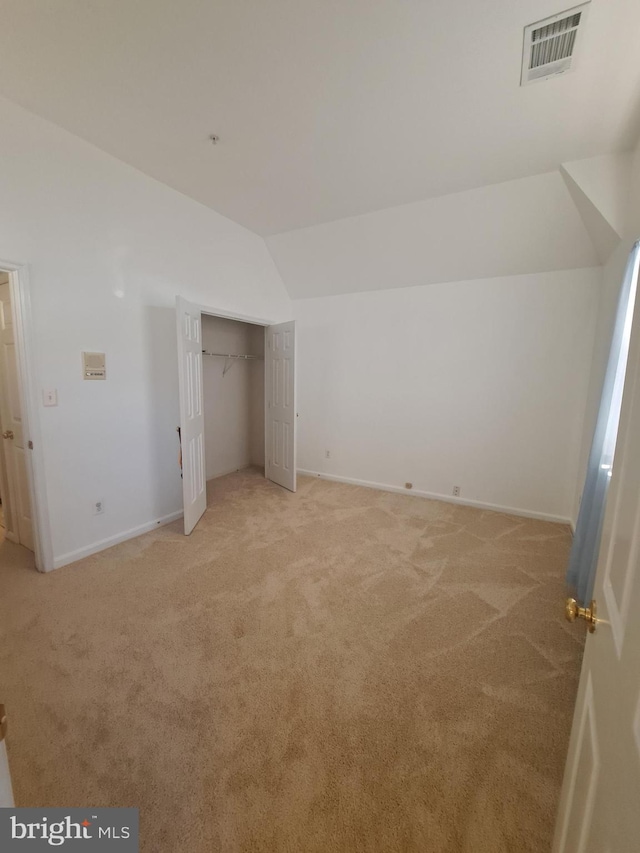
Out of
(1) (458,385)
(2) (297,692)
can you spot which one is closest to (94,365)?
(2) (297,692)

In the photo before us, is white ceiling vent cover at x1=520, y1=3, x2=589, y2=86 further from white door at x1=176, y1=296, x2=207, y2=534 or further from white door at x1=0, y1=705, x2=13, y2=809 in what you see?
white door at x1=0, y1=705, x2=13, y2=809

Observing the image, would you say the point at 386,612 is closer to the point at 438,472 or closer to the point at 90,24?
the point at 438,472

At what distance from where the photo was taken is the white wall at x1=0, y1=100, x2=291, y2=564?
2256mm

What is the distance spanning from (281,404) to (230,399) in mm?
1078

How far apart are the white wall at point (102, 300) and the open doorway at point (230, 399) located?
25cm

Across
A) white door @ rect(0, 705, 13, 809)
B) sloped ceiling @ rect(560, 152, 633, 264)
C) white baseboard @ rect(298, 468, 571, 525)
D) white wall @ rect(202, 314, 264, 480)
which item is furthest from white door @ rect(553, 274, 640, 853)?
white wall @ rect(202, 314, 264, 480)

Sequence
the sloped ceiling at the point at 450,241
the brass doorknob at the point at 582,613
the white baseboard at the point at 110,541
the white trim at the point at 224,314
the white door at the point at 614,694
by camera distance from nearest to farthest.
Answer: the white door at the point at 614,694
the brass doorknob at the point at 582,613
the white baseboard at the point at 110,541
the sloped ceiling at the point at 450,241
the white trim at the point at 224,314

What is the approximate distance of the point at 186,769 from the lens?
1.30 metres

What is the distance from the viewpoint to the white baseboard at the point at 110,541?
258 cm

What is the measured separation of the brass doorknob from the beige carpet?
98 cm

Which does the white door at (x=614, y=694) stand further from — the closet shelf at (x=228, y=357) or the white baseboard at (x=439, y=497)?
the closet shelf at (x=228, y=357)

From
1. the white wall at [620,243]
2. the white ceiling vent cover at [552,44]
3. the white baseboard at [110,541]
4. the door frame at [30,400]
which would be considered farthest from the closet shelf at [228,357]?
the white wall at [620,243]

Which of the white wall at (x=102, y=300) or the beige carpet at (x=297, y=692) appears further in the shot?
the white wall at (x=102, y=300)

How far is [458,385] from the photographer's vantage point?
12.8 ft
